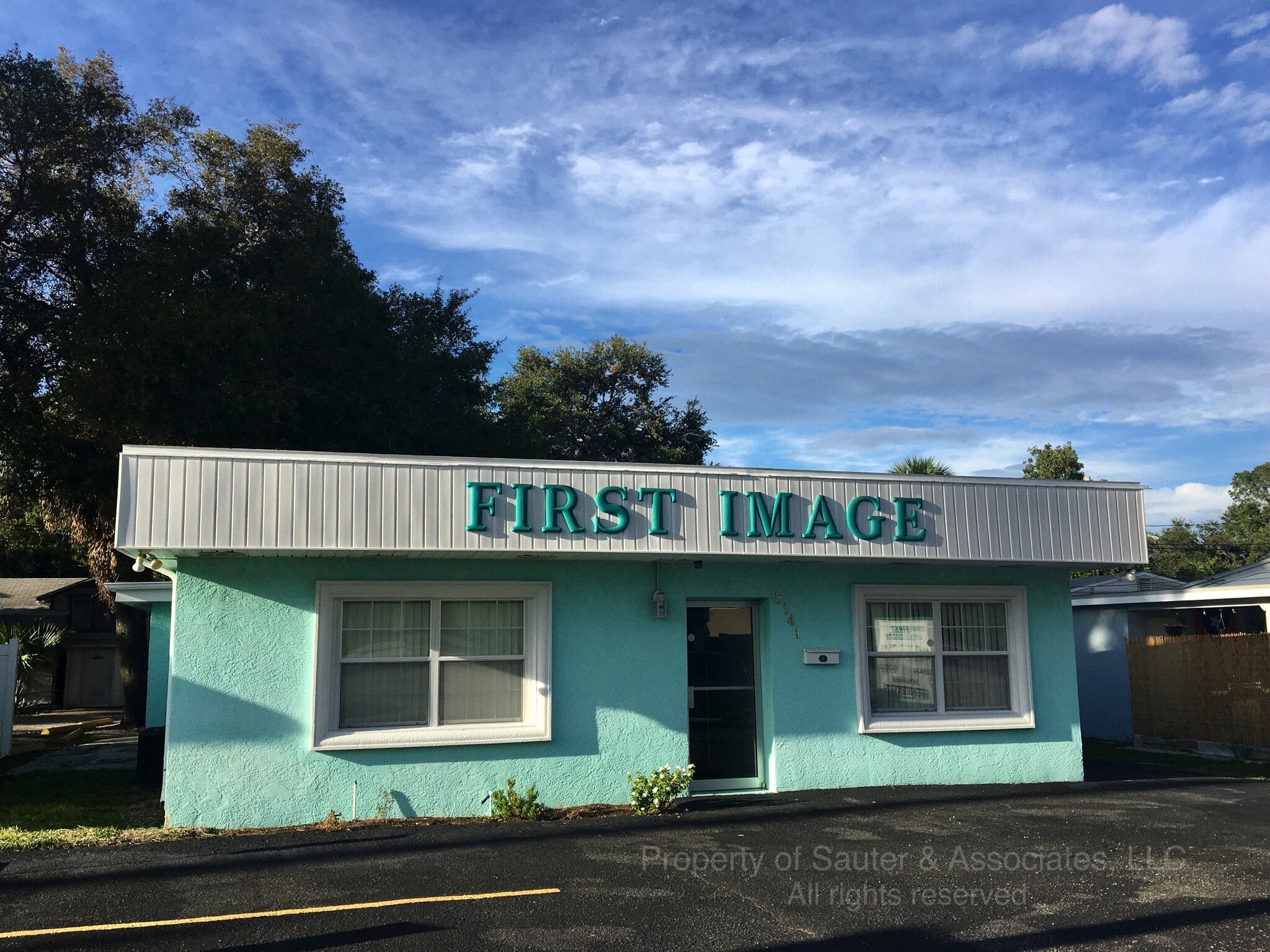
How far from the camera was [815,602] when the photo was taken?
11.2 m

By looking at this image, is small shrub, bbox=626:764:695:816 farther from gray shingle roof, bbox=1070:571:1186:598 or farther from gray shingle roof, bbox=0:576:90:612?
gray shingle roof, bbox=0:576:90:612

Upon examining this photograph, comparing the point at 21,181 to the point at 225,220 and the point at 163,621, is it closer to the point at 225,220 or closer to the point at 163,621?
the point at 225,220

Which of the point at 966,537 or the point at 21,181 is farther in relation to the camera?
the point at 21,181

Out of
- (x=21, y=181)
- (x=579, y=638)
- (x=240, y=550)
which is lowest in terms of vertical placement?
(x=579, y=638)

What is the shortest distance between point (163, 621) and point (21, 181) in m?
9.85

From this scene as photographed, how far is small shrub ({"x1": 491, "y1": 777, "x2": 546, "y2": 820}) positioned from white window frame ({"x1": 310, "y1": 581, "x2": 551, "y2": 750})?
520mm

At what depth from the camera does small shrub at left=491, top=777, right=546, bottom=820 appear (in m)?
9.65

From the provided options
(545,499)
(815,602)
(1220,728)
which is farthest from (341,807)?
(1220,728)

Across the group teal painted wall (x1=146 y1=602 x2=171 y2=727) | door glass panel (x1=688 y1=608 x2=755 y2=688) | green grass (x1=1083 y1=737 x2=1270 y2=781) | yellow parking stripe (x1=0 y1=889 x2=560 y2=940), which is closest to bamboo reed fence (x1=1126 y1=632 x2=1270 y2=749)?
green grass (x1=1083 y1=737 x2=1270 y2=781)

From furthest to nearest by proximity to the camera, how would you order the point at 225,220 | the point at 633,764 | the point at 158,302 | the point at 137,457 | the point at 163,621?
the point at 225,220 → the point at 158,302 → the point at 163,621 → the point at 633,764 → the point at 137,457

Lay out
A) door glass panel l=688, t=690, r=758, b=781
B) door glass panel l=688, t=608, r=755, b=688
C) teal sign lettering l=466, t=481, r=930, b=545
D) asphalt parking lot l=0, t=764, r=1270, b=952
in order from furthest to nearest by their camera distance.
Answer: door glass panel l=688, t=608, r=755, b=688 → door glass panel l=688, t=690, r=758, b=781 → teal sign lettering l=466, t=481, r=930, b=545 → asphalt parking lot l=0, t=764, r=1270, b=952

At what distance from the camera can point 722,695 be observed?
11086 millimetres

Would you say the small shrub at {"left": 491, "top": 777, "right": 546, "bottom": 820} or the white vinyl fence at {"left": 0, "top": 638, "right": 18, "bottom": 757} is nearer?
the small shrub at {"left": 491, "top": 777, "right": 546, "bottom": 820}

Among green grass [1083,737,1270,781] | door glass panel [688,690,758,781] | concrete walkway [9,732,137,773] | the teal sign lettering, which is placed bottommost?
green grass [1083,737,1270,781]
